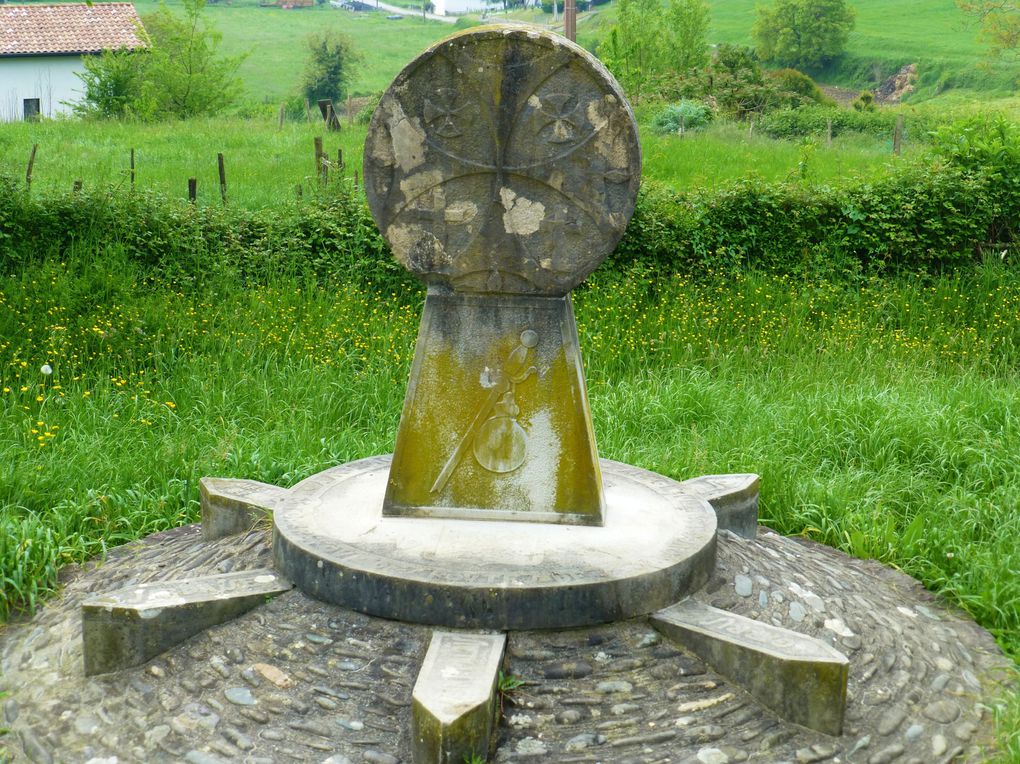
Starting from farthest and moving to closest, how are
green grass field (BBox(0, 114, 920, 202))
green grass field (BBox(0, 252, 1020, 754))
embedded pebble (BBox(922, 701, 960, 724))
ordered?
green grass field (BBox(0, 114, 920, 202)), green grass field (BBox(0, 252, 1020, 754)), embedded pebble (BBox(922, 701, 960, 724))

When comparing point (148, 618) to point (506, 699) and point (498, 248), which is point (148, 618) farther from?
point (498, 248)

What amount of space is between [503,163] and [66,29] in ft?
117

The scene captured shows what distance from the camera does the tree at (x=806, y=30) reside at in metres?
48.2

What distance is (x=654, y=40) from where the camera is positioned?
33.1 m

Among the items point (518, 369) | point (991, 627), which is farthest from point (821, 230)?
point (518, 369)

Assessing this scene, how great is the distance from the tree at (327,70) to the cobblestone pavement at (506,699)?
3938 cm

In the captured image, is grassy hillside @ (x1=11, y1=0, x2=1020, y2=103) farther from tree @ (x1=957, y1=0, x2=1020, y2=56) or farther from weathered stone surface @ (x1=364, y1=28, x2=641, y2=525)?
weathered stone surface @ (x1=364, y1=28, x2=641, y2=525)

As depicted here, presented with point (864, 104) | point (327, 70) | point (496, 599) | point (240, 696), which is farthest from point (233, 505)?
point (327, 70)

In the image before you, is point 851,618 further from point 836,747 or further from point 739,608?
point 836,747

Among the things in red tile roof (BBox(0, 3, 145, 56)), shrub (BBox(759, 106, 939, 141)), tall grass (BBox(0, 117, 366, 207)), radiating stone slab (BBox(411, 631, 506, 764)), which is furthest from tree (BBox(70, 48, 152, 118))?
radiating stone slab (BBox(411, 631, 506, 764))

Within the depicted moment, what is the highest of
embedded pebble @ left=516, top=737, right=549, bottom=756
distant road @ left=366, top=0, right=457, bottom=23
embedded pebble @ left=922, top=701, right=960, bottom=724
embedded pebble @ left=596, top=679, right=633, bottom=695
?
distant road @ left=366, top=0, right=457, bottom=23

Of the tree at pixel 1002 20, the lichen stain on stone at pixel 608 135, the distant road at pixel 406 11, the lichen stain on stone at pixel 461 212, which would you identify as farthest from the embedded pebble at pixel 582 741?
the distant road at pixel 406 11

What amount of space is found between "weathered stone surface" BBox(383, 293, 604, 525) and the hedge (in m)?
5.27

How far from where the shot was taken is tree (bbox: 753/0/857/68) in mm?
48250
